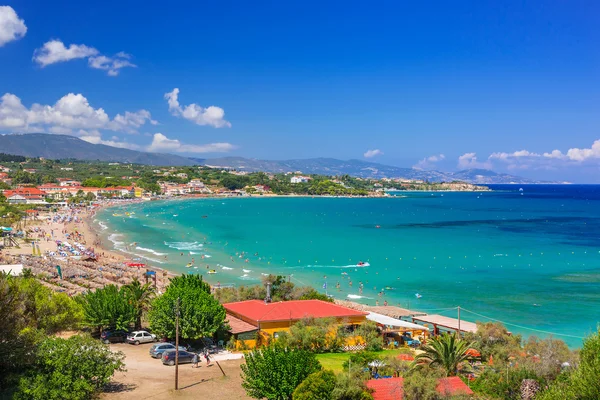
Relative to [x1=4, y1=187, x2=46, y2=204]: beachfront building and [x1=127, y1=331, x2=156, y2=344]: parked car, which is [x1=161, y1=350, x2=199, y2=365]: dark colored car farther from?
[x1=4, y1=187, x2=46, y2=204]: beachfront building

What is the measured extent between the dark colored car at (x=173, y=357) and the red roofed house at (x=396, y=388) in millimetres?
7571

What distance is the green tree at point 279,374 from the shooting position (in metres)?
14.5

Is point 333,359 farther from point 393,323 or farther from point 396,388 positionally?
point 393,323

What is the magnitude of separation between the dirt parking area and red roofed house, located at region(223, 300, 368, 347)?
2.62m

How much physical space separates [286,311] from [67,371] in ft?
34.5

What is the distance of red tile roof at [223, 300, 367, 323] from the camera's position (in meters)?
22.8

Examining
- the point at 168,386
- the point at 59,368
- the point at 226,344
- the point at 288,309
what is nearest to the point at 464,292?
the point at 288,309

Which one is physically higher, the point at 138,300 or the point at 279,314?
the point at 279,314

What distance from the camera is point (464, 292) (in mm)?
41094

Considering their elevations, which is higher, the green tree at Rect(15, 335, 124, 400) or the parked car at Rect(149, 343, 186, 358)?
the green tree at Rect(15, 335, 124, 400)

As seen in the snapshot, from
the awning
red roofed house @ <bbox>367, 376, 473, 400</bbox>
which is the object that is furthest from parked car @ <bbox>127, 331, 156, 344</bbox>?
A: red roofed house @ <bbox>367, 376, 473, 400</bbox>

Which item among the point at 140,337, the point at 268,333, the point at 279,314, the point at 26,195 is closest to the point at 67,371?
the point at 140,337

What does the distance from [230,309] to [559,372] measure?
47.6 feet

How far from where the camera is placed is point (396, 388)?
1462cm
